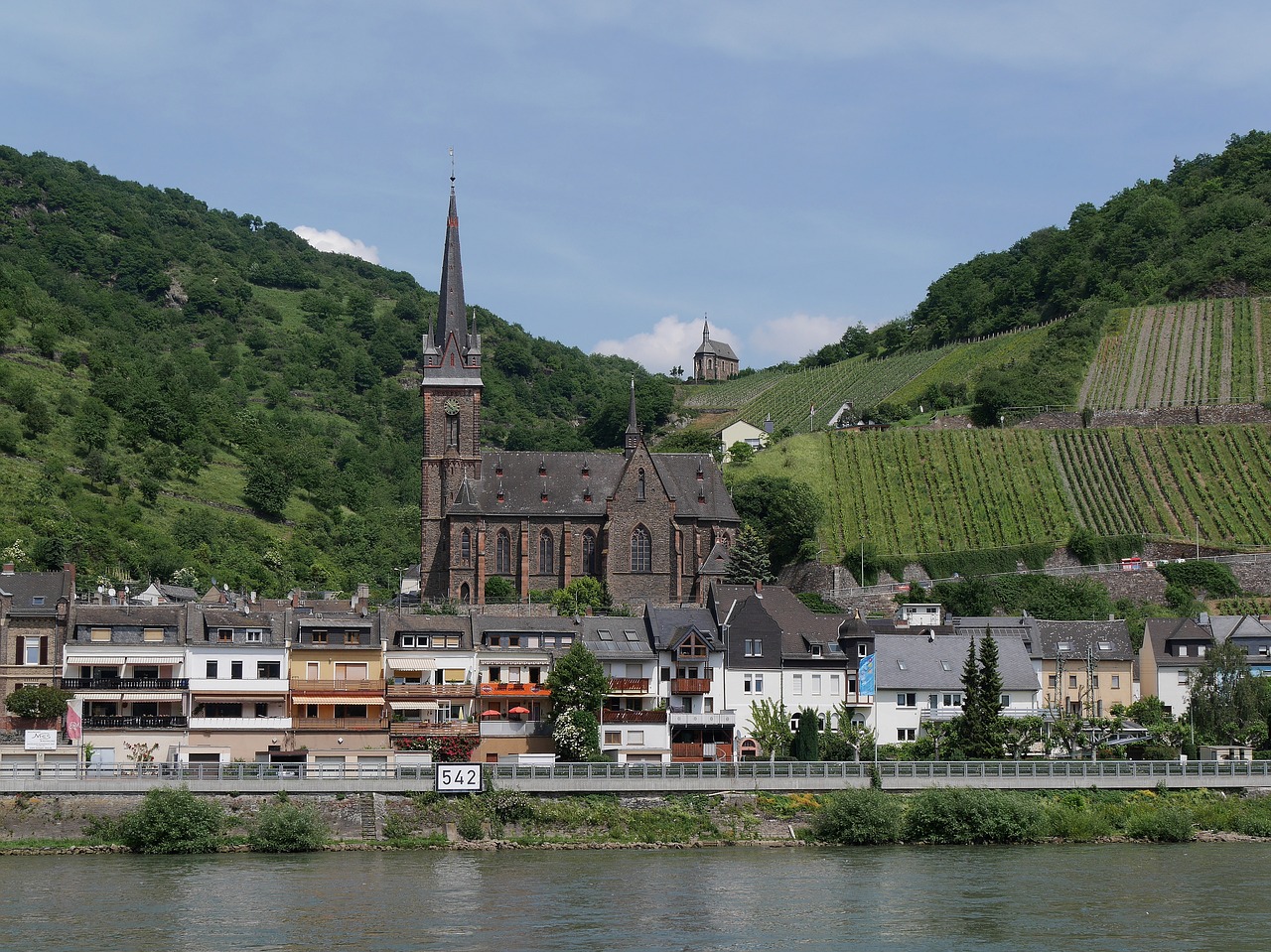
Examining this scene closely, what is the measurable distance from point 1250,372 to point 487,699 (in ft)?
329

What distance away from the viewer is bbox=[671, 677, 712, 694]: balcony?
71.5 metres

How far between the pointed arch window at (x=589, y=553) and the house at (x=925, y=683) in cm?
3149

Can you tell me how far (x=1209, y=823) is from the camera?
59719 mm

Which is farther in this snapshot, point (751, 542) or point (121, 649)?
point (751, 542)

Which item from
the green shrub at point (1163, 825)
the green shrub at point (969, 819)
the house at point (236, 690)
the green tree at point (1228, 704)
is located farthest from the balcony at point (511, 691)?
the green tree at point (1228, 704)

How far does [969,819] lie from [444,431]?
5936 cm

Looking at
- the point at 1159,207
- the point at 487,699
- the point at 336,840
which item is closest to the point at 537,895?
the point at 336,840

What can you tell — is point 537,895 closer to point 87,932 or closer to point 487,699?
point 87,932

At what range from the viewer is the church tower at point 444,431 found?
107 meters

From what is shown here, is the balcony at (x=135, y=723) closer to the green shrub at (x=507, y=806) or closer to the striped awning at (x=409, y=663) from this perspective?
the striped awning at (x=409, y=663)

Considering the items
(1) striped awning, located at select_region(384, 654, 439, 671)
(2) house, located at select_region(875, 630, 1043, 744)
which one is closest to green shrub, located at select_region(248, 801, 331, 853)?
(1) striped awning, located at select_region(384, 654, 439, 671)

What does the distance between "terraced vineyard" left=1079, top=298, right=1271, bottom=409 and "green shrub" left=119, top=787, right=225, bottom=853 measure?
349ft

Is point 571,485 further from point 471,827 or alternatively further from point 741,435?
point 471,827

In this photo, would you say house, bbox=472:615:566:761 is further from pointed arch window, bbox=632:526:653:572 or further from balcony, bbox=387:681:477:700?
pointed arch window, bbox=632:526:653:572
